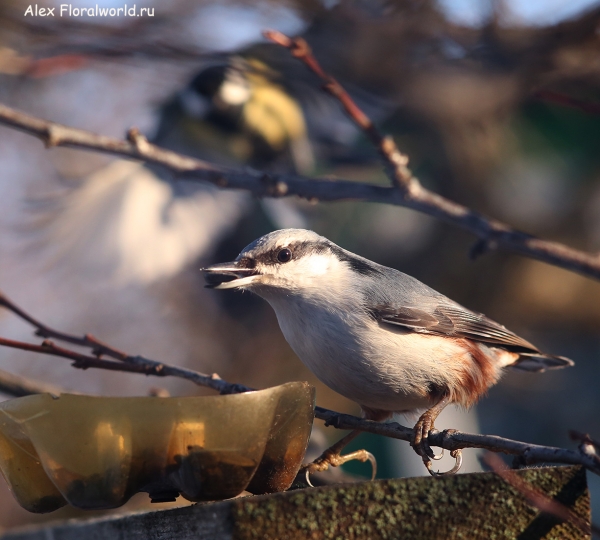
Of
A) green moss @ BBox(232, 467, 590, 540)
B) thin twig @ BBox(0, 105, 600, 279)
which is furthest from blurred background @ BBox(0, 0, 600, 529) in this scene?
green moss @ BBox(232, 467, 590, 540)

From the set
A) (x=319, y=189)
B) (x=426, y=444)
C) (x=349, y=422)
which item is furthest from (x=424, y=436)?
(x=319, y=189)

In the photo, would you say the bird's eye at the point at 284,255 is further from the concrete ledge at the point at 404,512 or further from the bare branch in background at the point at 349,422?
the concrete ledge at the point at 404,512

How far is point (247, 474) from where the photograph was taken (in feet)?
3.27

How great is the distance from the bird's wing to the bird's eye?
0.21m

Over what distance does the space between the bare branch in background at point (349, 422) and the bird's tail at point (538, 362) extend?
718 millimetres

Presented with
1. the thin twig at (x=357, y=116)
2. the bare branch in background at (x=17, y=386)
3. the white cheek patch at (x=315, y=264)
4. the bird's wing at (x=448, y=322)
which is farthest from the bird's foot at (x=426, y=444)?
the bare branch in background at (x=17, y=386)

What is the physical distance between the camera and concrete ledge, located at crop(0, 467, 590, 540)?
2.79 feet

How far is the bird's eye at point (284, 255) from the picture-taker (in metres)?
1.45

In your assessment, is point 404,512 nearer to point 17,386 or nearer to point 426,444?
point 426,444

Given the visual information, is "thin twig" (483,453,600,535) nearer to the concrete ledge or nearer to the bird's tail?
the concrete ledge

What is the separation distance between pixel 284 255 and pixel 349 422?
0.40 metres

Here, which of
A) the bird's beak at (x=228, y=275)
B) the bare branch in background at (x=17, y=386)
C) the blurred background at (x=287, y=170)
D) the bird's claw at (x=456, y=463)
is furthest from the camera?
the blurred background at (x=287, y=170)

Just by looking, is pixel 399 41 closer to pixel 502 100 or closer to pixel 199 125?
pixel 502 100

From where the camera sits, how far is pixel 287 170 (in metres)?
2.75
